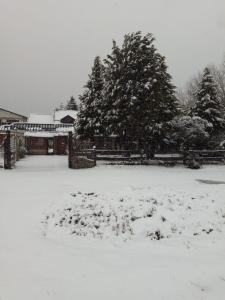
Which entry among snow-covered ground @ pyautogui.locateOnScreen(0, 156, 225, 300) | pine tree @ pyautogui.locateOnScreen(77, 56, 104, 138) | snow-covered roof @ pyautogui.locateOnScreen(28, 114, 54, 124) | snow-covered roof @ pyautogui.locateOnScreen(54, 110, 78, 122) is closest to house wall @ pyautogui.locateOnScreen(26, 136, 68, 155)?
pine tree @ pyautogui.locateOnScreen(77, 56, 104, 138)

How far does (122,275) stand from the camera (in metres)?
6.71

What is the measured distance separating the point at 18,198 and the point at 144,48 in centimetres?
1804

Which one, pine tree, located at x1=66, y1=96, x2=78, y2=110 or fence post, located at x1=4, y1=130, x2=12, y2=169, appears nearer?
fence post, located at x1=4, y1=130, x2=12, y2=169

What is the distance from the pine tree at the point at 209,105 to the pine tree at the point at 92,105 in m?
9.61

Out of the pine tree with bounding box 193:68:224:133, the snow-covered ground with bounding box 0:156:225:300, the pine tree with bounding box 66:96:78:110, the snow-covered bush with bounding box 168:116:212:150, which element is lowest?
the snow-covered ground with bounding box 0:156:225:300

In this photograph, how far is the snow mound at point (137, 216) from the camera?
9117 mm

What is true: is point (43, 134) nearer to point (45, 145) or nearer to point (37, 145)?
point (45, 145)

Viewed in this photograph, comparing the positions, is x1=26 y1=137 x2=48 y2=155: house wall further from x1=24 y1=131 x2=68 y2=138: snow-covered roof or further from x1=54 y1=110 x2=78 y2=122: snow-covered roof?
x1=54 y1=110 x2=78 y2=122: snow-covered roof

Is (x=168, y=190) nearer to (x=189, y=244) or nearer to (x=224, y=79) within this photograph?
(x=189, y=244)

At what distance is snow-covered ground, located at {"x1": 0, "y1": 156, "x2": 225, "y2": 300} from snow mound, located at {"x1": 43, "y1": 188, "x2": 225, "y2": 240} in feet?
0.08

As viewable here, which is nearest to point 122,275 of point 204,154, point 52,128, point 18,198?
point 18,198

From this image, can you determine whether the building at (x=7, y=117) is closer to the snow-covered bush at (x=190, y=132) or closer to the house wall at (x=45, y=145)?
the house wall at (x=45, y=145)

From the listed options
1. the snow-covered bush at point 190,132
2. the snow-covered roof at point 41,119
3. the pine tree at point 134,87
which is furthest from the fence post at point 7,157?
the snow-covered roof at point 41,119

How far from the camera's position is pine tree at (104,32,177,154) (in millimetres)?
25906
